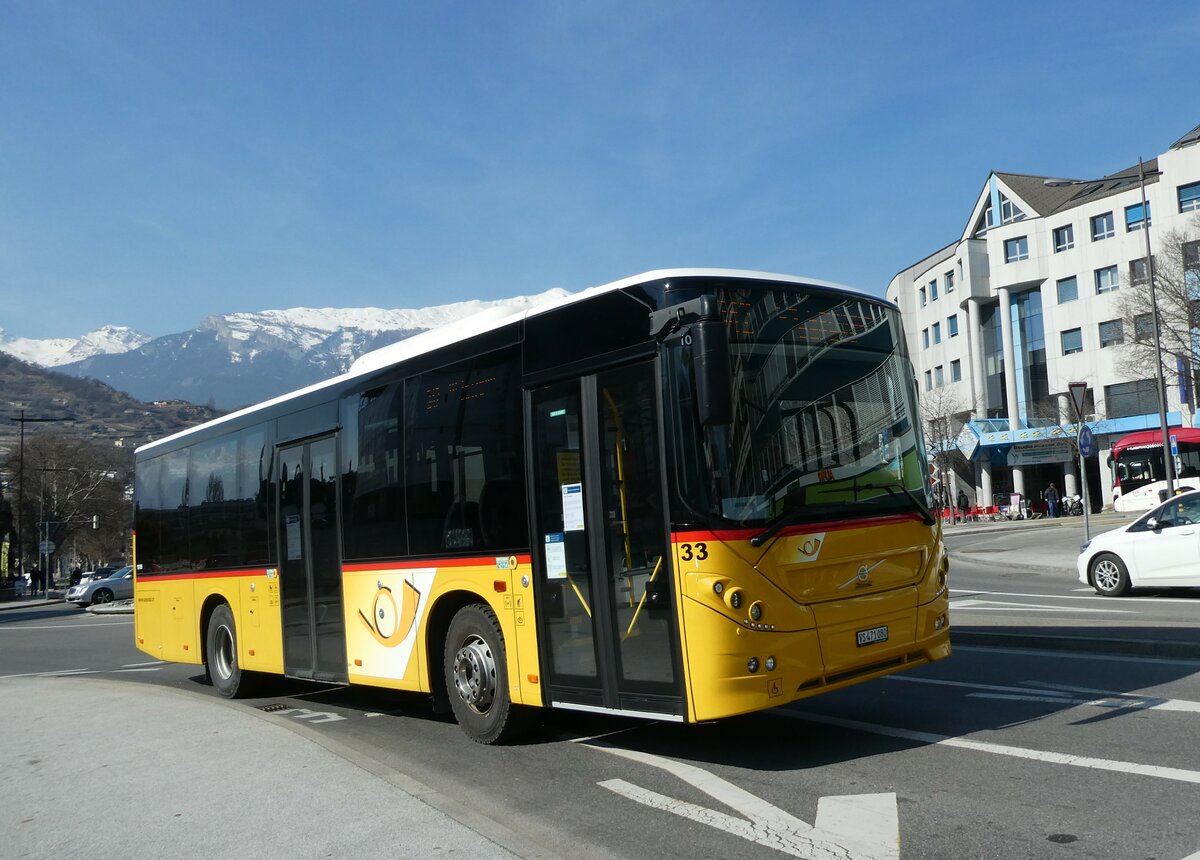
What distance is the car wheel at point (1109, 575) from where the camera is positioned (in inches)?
649

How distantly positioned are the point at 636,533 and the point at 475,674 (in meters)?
2.22

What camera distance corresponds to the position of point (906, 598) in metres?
7.50

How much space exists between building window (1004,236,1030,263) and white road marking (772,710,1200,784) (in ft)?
211

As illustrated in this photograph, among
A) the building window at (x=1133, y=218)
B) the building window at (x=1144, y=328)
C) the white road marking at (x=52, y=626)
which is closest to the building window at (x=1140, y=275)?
the building window at (x=1144, y=328)

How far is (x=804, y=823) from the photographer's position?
5.57 meters

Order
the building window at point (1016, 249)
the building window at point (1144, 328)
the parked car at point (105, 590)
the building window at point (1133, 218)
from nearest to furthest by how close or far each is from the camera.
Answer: the building window at point (1144, 328), the parked car at point (105, 590), the building window at point (1133, 218), the building window at point (1016, 249)

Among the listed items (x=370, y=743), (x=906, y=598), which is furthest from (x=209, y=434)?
(x=906, y=598)

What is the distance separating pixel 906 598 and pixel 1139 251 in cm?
6014

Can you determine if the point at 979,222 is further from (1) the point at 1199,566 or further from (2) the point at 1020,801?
(2) the point at 1020,801

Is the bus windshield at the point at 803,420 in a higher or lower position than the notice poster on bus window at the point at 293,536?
higher

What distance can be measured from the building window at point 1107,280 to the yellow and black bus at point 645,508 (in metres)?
60.2

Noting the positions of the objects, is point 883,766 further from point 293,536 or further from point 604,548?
point 293,536

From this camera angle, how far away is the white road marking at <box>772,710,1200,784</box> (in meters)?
6.02

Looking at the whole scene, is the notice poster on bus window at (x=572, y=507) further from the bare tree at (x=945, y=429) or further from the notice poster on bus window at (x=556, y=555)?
the bare tree at (x=945, y=429)
